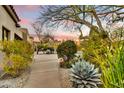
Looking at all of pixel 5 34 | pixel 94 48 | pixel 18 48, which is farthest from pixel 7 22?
pixel 94 48

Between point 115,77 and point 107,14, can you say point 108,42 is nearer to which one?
point 107,14

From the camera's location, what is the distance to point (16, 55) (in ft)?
21.3

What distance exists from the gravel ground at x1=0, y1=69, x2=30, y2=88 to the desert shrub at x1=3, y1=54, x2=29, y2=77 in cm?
13

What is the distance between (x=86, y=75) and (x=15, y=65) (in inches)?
60.5

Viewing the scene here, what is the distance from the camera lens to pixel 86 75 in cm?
567

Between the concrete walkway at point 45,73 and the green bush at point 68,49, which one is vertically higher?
the green bush at point 68,49

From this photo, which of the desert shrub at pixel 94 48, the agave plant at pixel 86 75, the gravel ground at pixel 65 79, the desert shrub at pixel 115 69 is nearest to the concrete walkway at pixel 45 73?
the gravel ground at pixel 65 79

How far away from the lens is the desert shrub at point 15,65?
622 cm

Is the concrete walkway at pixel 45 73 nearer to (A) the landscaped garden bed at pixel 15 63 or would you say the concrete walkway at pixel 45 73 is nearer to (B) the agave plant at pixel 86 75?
(A) the landscaped garden bed at pixel 15 63

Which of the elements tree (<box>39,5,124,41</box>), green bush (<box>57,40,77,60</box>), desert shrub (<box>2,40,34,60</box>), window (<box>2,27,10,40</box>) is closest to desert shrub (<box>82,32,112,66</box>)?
tree (<box>39,5,124,41</box>)

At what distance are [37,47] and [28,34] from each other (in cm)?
30

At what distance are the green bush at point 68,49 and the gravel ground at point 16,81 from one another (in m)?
0.74
